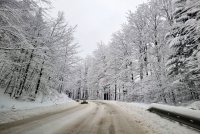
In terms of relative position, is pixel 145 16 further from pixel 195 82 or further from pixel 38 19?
pixel 38 19

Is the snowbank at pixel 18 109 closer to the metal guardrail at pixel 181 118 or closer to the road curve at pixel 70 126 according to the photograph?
the road curve at pixel 70 126

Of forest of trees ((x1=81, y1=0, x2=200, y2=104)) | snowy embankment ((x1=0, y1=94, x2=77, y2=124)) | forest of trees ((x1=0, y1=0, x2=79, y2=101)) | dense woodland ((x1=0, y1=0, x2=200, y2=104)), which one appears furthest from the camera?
forest of trees ((x1=81, y1=0, x2=200, y2=104))

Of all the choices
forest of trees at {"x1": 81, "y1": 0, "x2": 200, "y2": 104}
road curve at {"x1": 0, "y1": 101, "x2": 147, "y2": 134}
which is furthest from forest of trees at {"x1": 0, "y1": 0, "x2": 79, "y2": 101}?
forest of trees at {"x1": 81, "y1": 0, "x2": 200, "y2": 104}

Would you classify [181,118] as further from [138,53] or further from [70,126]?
[138,53]

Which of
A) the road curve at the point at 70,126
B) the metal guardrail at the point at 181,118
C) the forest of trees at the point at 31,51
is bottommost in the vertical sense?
the road curve at the point at 70,126

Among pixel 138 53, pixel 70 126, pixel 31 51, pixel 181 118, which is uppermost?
pixel 138 53

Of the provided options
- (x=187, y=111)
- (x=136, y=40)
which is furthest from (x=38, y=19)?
(x=187, y=111)

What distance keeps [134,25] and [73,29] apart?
958 cm

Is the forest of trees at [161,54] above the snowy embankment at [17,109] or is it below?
above

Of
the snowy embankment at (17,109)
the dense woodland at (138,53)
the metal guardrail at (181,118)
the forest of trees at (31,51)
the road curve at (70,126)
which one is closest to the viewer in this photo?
the road curve at (70,126)

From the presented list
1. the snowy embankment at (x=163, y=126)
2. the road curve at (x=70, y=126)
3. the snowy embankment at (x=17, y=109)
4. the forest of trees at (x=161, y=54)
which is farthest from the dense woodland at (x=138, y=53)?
the road curve at (x=70, y=126)

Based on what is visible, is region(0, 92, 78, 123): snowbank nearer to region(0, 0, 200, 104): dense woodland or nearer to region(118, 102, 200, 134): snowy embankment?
region(0, 0, 200, 104): dense woodland

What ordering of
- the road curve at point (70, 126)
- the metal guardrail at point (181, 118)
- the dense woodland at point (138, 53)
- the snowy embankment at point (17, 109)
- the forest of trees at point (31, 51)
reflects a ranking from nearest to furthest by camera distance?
the road curve at point (70, 126) < the metal guardrail at point (181, 118) < the snowy embankment at point (17, 109) < the forest of trees at point (31, 51) < the dense woodland at point (138, 53)

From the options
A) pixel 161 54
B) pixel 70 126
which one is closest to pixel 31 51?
pixel 70 126
